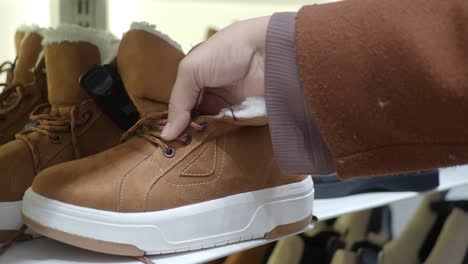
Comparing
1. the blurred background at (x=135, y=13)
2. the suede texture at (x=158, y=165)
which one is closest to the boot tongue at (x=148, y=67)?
the suede texture at (x=158, y=165)

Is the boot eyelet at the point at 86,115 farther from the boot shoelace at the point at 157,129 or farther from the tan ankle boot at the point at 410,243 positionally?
the tan ankle boot at the point at 410,243

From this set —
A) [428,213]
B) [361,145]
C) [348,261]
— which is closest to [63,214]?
[361,145]

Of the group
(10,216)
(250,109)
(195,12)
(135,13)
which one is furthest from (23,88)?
(195,12)

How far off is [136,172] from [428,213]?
25.9 inches

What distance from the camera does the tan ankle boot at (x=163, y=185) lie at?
0.45m

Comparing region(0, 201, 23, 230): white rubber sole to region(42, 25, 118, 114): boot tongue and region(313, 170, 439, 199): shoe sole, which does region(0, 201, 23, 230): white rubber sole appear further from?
region(313, 170, 439, 199): shoe sole

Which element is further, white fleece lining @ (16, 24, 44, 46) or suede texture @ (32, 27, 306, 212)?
white fleece lining @ (16, 24, 44, 46)

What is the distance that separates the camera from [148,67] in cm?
51

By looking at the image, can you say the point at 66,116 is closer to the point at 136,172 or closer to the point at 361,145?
the point at 136,172

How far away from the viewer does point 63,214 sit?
45 cm

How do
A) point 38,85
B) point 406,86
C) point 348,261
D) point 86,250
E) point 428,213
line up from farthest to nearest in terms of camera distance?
point 428,213, point 348,261, point 38,85, point 86,250, point 406,86

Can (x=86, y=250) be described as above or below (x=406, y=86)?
below

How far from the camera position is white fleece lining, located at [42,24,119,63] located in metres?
0.57

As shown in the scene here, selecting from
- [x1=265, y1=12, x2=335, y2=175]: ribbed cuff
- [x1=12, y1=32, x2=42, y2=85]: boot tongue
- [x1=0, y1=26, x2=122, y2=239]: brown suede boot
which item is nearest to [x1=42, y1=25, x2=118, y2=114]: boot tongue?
[x1=0, y1=26, x2=122, y2=239]: brown suede boot
